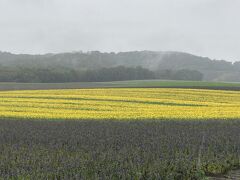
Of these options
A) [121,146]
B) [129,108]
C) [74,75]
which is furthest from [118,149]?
[74,75]

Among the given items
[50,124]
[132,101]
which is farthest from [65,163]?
[132,101]

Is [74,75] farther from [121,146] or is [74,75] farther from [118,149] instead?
[118,149]

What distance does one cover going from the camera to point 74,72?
10112cm

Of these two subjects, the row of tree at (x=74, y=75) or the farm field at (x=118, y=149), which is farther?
the row of tree at (x=74, y=75)

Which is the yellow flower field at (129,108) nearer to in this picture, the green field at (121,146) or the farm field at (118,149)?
the green field at (121,146)

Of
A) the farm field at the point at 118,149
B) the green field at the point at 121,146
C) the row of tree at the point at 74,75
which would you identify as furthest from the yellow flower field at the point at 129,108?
the row of tree at the point at 74,75

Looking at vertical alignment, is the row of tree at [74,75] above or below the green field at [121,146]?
above

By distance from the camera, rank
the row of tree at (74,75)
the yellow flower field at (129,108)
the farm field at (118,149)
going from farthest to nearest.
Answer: the row of tree at (74,75), the yellow flower field at (129,108), the farm field at (118,149)

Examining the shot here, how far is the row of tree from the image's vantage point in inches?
3597

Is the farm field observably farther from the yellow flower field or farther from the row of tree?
the row of tree

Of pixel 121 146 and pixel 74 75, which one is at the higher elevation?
pixel 74 75

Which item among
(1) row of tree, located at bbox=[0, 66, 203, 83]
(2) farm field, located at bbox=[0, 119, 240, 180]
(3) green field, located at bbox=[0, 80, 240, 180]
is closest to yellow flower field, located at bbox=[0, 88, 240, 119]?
(3) green field, located at bbox=[0, 80, 240, 180]

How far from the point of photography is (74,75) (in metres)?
99.8

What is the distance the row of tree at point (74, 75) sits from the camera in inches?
3597
